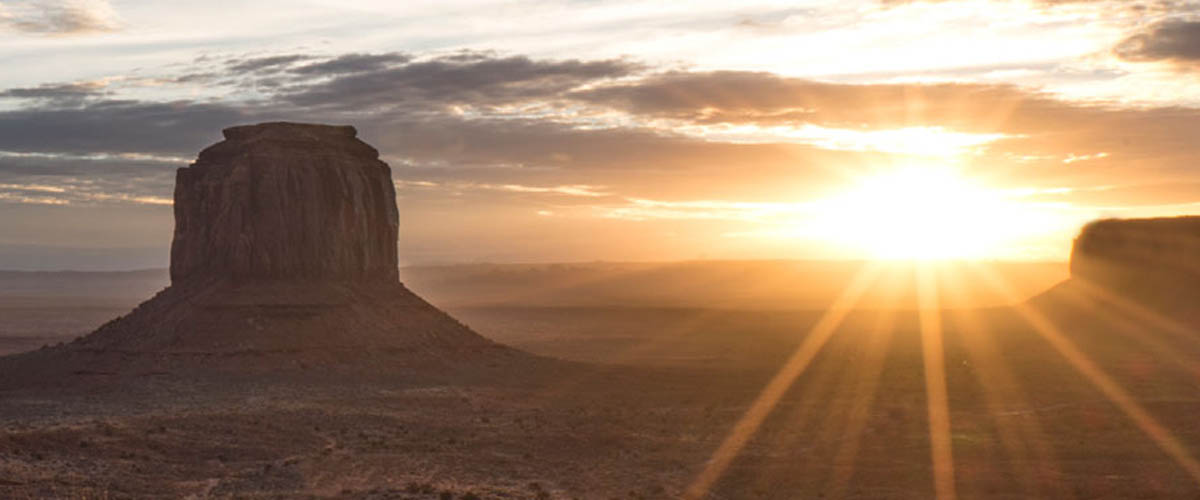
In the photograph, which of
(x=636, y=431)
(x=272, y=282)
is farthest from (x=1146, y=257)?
(x=272, y=282)

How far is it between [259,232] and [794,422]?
30.1m

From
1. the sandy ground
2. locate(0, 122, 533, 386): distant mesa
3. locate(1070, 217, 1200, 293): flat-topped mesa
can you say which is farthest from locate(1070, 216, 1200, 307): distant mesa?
locate(0, 122, 533, 386): distant mesa

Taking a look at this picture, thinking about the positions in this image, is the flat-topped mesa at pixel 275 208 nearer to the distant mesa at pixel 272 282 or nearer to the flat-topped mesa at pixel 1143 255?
the distant mesa at pixel 272 282

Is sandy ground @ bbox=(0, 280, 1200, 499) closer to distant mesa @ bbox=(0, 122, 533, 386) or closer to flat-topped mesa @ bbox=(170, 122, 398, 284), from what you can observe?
distant mesa @ bbox=(0, 122, 533, 386)

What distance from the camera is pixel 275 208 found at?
6075cm

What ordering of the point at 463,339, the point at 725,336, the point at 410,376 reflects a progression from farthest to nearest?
the point at 725,336
the point at 463,339
the point at 410,376

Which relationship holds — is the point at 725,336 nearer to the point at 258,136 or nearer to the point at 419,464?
the point at 258,136

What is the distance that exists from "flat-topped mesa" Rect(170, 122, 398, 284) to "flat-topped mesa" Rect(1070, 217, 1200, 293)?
132 feet

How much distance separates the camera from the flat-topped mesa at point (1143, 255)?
197 ft

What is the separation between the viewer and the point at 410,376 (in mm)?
58281

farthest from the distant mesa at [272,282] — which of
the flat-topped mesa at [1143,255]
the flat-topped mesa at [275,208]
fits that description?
the flat-topped mesa at [1143,255]

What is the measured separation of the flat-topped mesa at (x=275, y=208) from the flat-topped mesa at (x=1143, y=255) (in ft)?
132

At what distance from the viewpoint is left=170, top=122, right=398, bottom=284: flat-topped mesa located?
6062 centimetres

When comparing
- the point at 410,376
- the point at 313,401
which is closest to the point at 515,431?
the point at 313,401
